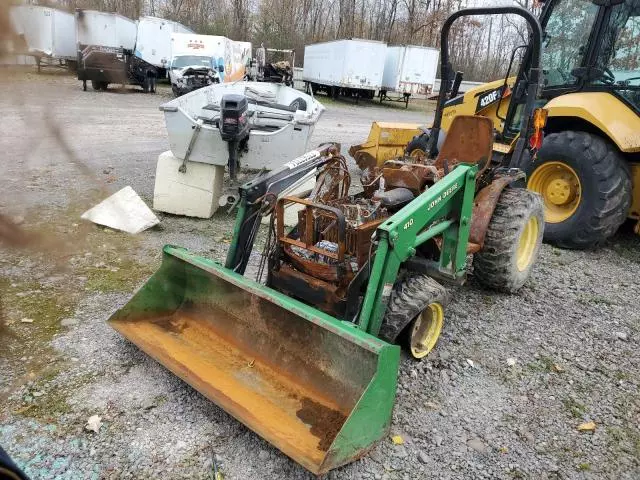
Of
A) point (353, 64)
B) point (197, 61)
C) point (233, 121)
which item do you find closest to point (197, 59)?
point (197, 61)

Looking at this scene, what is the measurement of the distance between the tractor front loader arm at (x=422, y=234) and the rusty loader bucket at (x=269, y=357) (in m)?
0.23

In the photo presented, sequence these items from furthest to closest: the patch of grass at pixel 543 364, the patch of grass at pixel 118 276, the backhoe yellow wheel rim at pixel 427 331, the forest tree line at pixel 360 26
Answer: the forest tree line at pixel 360 26 < the patch of grass at pixel 118 276 < the patch of grass at pixel 543 364 < the backhoe yellow wheel rim at pixel 427 331

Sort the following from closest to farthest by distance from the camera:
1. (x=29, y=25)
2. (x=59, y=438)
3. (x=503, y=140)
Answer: (x=29, y=25)
(x=59, y=438)
(x=503, y=140)

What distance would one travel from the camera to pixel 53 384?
8.88 feet

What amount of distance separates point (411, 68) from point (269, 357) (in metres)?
20.9

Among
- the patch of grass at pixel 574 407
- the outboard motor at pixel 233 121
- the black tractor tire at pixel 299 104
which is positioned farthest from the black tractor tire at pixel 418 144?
the patch of grass at pixel 574 407

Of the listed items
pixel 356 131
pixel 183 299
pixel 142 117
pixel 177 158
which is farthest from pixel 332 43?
pixel 183 299

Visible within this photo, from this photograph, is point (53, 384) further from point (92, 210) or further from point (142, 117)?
point (142, 117)

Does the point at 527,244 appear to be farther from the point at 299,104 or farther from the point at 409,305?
the point at 299,104

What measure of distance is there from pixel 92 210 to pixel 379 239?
359 centimetres

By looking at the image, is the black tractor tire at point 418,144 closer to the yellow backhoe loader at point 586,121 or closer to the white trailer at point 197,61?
the yellow backhoe loader at point 586,121

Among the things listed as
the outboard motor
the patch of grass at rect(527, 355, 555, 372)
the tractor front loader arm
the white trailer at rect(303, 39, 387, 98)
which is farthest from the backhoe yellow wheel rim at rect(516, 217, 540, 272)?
the white trailer at rect(303, 39, 387, 98)

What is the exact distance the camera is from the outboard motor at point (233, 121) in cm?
539

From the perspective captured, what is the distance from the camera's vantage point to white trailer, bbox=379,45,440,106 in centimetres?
2152
